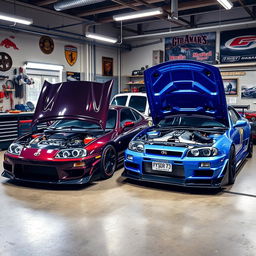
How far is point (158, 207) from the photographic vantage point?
3.47m

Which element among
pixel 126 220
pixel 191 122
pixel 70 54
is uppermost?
pixel 70 54

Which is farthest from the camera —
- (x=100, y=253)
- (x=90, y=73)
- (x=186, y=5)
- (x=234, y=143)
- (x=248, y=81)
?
(x=90, y=73)

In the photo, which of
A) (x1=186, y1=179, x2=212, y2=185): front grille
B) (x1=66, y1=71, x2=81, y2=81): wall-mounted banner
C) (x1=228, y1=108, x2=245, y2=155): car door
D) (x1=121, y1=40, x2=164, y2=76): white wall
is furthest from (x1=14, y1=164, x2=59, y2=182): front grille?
(x1=121, y1=40, x2=164, y2=76): white wall

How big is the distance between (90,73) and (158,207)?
914 cm

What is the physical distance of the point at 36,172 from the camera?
161 inches

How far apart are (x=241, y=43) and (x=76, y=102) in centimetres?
834

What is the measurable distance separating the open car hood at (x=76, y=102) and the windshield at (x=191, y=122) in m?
1.07

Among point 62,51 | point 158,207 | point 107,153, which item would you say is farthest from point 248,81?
point 158,207

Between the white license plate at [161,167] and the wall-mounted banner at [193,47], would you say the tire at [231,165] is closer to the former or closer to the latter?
the white license plate at [161,167]

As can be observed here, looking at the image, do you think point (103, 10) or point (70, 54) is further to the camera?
point (70, 54)

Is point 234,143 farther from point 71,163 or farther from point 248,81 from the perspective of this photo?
point 248,81

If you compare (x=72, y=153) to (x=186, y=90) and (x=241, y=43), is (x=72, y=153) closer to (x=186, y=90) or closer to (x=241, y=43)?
(x=186, y=90)

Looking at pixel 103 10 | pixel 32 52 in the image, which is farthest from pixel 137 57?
pixel 32 52

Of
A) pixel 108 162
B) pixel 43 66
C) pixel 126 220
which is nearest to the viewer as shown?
pixel 126 220
